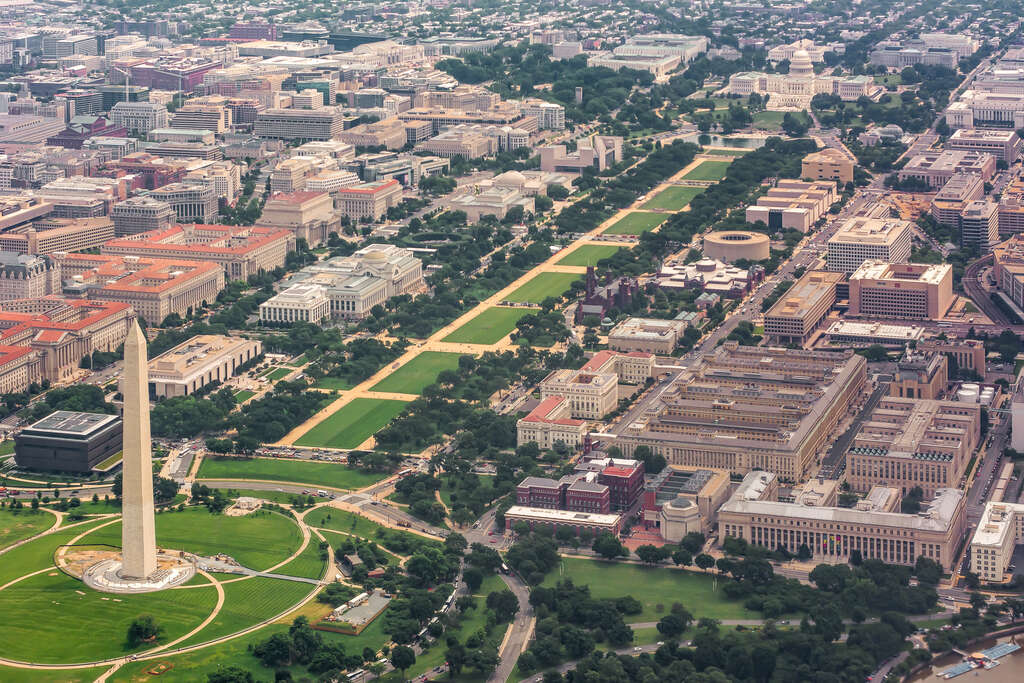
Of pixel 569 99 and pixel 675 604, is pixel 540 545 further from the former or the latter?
pixel 569 99

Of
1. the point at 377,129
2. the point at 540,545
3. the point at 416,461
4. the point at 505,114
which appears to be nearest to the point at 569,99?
the point at 505,114

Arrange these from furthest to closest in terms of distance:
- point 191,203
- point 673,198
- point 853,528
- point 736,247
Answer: point 673,198, point 191,203, point 736,247, point 853,528

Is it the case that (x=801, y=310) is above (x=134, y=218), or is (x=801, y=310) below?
above

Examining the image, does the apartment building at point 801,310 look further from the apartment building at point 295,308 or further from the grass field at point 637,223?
the apartment building at point 295,308

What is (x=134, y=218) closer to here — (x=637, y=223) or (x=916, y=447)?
(x=637, y=223)

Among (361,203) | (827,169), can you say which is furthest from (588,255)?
(827,169)

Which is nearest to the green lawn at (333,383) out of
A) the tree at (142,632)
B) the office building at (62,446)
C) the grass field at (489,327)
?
the grass field at (489,327)

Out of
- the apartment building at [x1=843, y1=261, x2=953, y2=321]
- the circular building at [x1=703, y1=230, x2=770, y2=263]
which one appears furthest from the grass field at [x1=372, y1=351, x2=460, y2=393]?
the circular building at [x1=703, y1=230, x2=770, y2=263]
